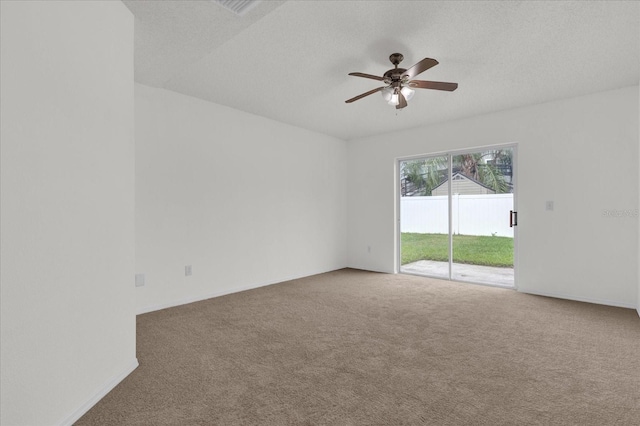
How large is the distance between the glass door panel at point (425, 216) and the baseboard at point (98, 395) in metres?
4.64

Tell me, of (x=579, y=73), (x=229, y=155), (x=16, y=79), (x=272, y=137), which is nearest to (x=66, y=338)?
(x=16, y=79)

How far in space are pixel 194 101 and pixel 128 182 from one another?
7.36 ft

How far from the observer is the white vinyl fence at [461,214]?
4853 mm

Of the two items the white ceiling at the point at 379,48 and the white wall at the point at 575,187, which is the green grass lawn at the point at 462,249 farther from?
the white ceiling at the point at 379,48

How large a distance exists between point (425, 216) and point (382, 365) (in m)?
3.71

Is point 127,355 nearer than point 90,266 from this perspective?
No

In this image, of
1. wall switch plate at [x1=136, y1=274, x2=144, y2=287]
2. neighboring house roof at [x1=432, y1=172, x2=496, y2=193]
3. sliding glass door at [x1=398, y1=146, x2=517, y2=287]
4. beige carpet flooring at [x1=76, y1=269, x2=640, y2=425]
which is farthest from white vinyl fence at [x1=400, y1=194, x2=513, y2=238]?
wall switch plate at [x1=136, y1=274, x2=144, y2=287]

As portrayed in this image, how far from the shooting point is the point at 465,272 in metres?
5.30

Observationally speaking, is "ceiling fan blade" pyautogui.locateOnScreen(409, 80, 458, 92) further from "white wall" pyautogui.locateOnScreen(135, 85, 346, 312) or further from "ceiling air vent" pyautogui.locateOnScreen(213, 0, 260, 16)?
"white wall" pyautogui.locateOnScreen(135, 85, 346, 312)

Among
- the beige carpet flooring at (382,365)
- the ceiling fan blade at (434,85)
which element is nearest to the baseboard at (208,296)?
the beige carpet flooring at (382,365)

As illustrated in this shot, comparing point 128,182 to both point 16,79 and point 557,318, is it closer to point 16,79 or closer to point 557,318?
point 16,79

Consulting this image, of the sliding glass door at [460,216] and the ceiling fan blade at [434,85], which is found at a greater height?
the ceiling fan blade at [434,85]

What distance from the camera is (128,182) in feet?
7.47

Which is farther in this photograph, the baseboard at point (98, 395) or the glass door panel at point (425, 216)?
the glass door panel at point (425, 216)
